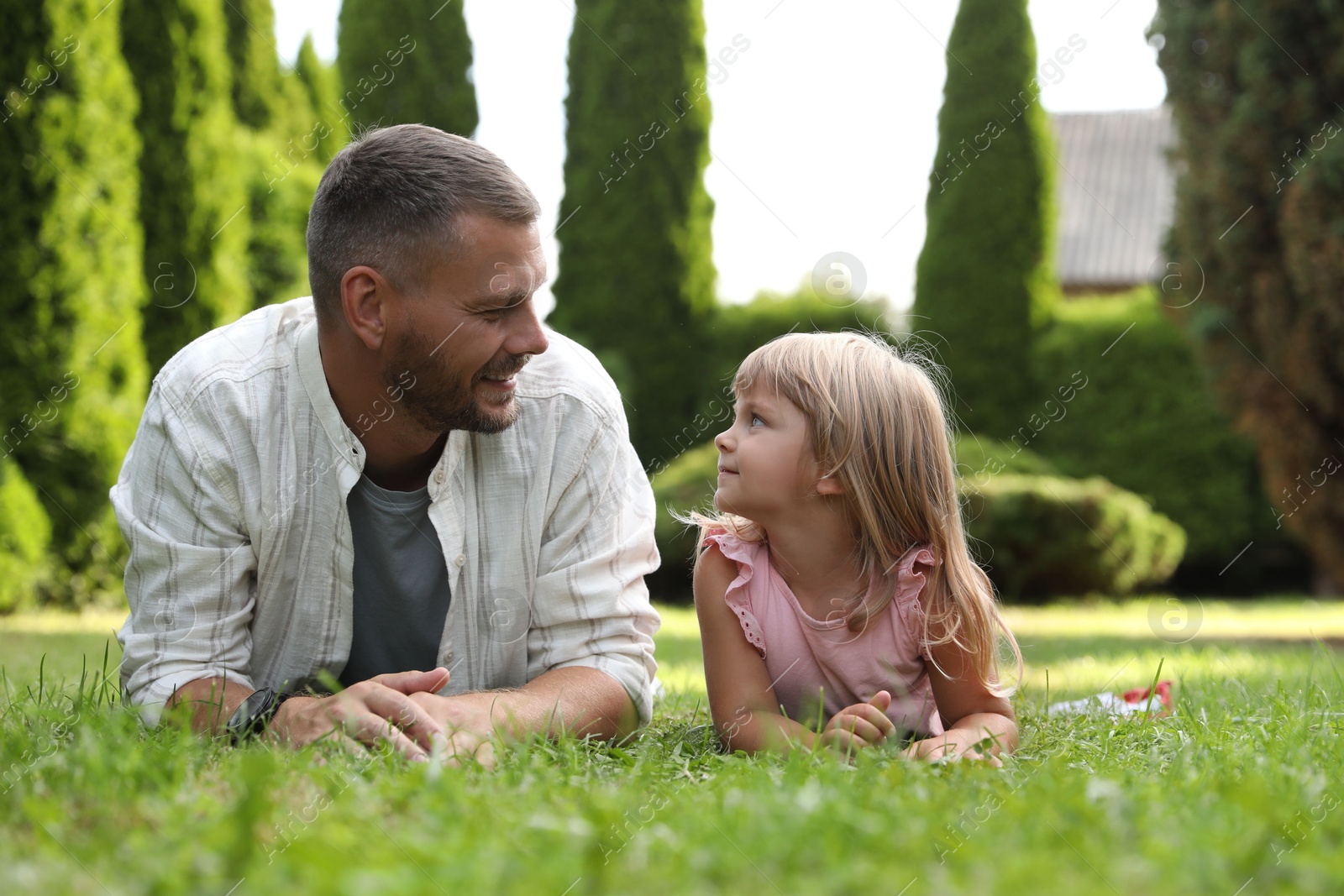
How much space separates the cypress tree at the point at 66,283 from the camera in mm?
8195

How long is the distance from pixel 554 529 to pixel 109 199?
7170mm

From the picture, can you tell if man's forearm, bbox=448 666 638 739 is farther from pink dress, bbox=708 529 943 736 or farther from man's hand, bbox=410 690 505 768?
pink dress, bbox=708 529 943 736

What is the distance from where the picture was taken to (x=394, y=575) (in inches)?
123

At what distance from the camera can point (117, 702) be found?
3117 millimetres

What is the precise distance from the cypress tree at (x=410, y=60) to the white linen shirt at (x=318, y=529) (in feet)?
36.3

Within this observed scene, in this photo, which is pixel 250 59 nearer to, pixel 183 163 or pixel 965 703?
pixel 183 163

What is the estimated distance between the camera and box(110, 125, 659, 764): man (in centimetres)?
286

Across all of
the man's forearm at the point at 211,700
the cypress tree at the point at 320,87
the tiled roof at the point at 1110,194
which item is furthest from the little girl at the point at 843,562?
the tiled roof at the point at 1110,194

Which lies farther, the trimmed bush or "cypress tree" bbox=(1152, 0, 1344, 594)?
the trimmed bush

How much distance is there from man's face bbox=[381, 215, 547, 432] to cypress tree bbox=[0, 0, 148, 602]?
21.1 feet

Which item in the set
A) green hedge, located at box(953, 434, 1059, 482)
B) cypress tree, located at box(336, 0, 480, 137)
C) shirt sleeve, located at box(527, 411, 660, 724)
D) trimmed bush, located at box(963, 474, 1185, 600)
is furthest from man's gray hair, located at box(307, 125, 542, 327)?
cypress tree, located at box(336, 0, 480, 137)

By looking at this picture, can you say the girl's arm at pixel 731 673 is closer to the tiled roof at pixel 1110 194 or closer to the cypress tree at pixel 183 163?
the cypress tree at pixel 183 163

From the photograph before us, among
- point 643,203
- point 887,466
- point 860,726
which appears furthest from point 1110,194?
point 860,726

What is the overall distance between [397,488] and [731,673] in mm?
1062
